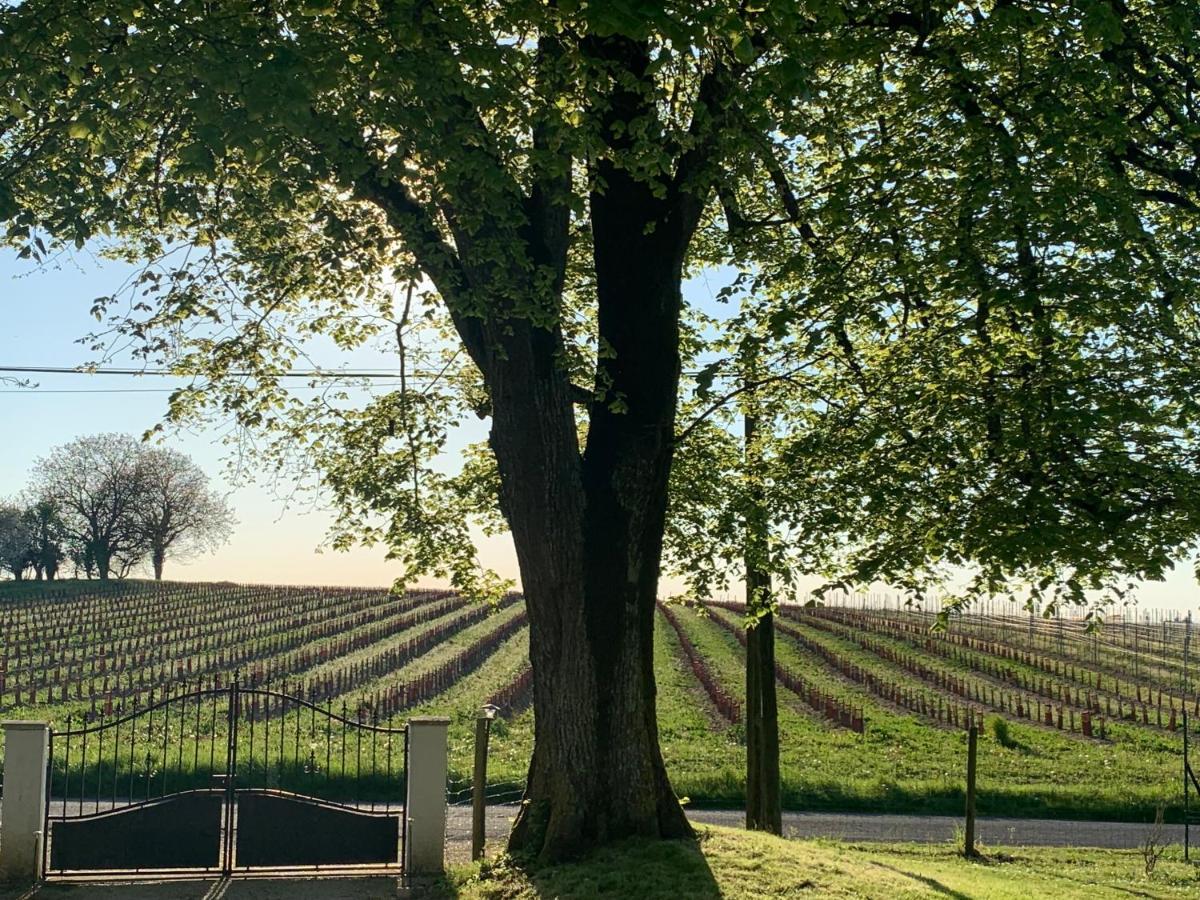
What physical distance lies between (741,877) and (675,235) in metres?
6.18

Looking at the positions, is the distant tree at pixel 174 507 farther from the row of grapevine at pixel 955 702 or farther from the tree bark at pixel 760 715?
the tree bark at pixel 760 715

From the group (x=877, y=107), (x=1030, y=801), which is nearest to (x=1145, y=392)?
(x=877, y=107)

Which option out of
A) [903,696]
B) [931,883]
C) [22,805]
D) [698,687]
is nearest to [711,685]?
[698,687]

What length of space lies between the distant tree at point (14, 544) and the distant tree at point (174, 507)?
7.96 m

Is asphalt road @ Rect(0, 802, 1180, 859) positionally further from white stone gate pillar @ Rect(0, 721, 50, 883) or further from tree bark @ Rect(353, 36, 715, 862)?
tree bark @ Rect(353, 36, 715, 862)

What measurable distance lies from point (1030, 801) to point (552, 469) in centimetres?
1746

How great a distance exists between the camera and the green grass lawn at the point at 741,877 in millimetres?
8836

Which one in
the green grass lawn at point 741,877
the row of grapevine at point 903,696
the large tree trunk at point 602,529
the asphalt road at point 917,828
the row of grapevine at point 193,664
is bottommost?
the asphalt road at point 917,828

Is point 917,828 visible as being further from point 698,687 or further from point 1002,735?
point 698,687

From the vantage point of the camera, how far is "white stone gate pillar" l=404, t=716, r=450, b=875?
11.4 meters

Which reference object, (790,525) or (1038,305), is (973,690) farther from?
(1038,305)

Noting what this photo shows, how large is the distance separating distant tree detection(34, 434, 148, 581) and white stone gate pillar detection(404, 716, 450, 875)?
68512 mm

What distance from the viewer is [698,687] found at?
118 feet

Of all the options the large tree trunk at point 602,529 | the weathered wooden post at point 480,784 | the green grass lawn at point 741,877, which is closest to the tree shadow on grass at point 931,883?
the green grass lawn at point 741,877
